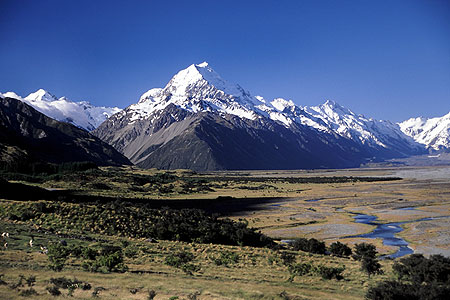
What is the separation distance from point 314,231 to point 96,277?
47037 mm

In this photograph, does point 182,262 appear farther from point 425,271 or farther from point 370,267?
point 425,271

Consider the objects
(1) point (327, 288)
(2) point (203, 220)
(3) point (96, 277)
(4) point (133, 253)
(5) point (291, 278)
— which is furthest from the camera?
(2) point (203, 220)

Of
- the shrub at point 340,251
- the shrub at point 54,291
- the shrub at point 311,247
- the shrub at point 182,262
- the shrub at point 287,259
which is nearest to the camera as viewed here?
the shrub at point 54,291

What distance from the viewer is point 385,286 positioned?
2334cm

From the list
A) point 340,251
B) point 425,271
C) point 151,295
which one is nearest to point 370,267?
point 425,271

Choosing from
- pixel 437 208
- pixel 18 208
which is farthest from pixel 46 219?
pixel 437 208

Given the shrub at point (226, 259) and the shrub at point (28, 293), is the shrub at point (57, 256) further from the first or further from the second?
the shrub at point (226, 259)

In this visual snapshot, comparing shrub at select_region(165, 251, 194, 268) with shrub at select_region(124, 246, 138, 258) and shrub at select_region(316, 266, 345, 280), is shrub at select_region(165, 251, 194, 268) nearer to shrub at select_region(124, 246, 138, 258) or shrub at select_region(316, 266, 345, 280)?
shrub at select_region(124, 246, 138, 258)

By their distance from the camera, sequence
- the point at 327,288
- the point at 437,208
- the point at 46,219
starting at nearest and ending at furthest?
1. the point at 327,288
2. the point at 46,219
3. the point at 437,208

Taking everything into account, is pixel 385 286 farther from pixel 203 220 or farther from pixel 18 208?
pixel 18 208

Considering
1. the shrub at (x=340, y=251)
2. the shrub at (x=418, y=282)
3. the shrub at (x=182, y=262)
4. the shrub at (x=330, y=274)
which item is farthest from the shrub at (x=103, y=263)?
the shrub at (x=340, y=251)

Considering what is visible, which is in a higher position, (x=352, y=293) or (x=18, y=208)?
(x=18, y=208)

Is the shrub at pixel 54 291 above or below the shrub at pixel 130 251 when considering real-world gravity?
below

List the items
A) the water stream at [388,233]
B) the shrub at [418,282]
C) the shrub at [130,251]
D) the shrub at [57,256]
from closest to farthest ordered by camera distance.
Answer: the shrub at [418,282] < the shrub at [57,256] < the shrub at [130,251] < the water stream at [388,233]
